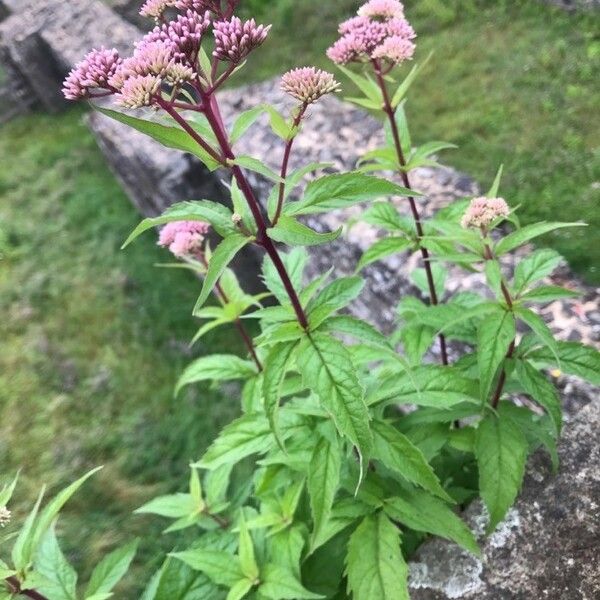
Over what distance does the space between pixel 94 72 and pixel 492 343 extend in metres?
1.24

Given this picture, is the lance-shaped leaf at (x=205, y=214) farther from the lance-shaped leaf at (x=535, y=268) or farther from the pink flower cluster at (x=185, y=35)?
the lance-shaped leaf at (x=535, y=268)

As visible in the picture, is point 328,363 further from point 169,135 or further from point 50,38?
point 50,38

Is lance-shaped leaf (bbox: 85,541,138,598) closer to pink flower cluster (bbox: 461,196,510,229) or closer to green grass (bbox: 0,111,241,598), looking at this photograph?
pink flower cluster (bbox: 461,196,510,229)

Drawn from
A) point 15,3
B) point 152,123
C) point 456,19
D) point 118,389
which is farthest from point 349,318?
point 15,3

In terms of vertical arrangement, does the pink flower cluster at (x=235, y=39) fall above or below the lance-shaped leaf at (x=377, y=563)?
above

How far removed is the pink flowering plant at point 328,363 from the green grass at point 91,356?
2.07m

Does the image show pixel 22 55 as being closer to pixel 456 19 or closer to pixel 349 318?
pixel 456 19

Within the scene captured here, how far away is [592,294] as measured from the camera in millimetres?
3453

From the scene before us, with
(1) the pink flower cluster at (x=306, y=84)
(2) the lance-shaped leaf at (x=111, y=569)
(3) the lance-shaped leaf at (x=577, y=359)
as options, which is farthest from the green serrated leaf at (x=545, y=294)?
(2) the lance-shaped leaf at (x=111, y=569)

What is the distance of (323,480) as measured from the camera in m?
1.65

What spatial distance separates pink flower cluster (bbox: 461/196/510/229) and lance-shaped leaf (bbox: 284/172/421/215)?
484mm

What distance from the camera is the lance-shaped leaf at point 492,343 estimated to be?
1699mm

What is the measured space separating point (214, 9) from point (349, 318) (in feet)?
2.65

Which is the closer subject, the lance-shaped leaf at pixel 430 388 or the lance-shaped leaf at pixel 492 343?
the lance-shaped leaf at pixel 492 343
